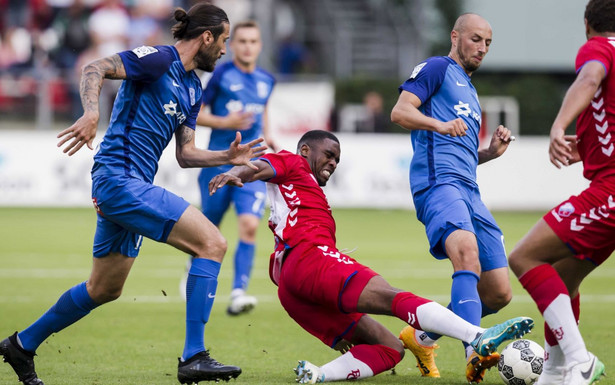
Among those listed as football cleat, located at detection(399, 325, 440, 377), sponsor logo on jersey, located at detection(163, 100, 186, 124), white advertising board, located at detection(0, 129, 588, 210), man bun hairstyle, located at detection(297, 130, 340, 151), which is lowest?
white advertising board, located at detection(0, 129, 588, 210)

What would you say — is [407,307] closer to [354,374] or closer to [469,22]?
[354,374]

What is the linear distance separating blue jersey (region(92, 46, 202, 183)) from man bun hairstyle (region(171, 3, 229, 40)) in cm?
16

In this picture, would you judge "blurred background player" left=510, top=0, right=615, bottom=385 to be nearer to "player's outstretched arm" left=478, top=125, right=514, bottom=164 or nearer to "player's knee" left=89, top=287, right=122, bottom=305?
"player's outstretched arm" left=478, top=125, right=514, bottom=164

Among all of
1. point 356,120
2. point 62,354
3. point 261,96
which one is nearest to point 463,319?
point 62,354

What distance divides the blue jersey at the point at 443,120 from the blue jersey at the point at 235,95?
387cm

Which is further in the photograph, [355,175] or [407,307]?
[355,175]

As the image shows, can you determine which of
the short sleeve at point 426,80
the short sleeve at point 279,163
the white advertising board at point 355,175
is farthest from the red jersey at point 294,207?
the white advertising board at point 355,175

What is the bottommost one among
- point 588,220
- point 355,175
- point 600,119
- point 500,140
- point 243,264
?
point 355,175

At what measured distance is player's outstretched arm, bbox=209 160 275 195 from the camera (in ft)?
19.8

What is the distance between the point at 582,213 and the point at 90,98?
9.78ft

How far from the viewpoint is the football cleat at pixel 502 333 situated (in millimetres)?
5281

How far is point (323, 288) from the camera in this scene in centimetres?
594

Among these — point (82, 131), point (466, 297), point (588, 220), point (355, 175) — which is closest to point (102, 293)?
point (82, 131)

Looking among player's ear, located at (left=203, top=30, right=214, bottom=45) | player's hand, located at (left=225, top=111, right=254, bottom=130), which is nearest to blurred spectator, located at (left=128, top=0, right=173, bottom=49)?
player's hand, located at (left=225, top=111, right=254, bottom=130)
